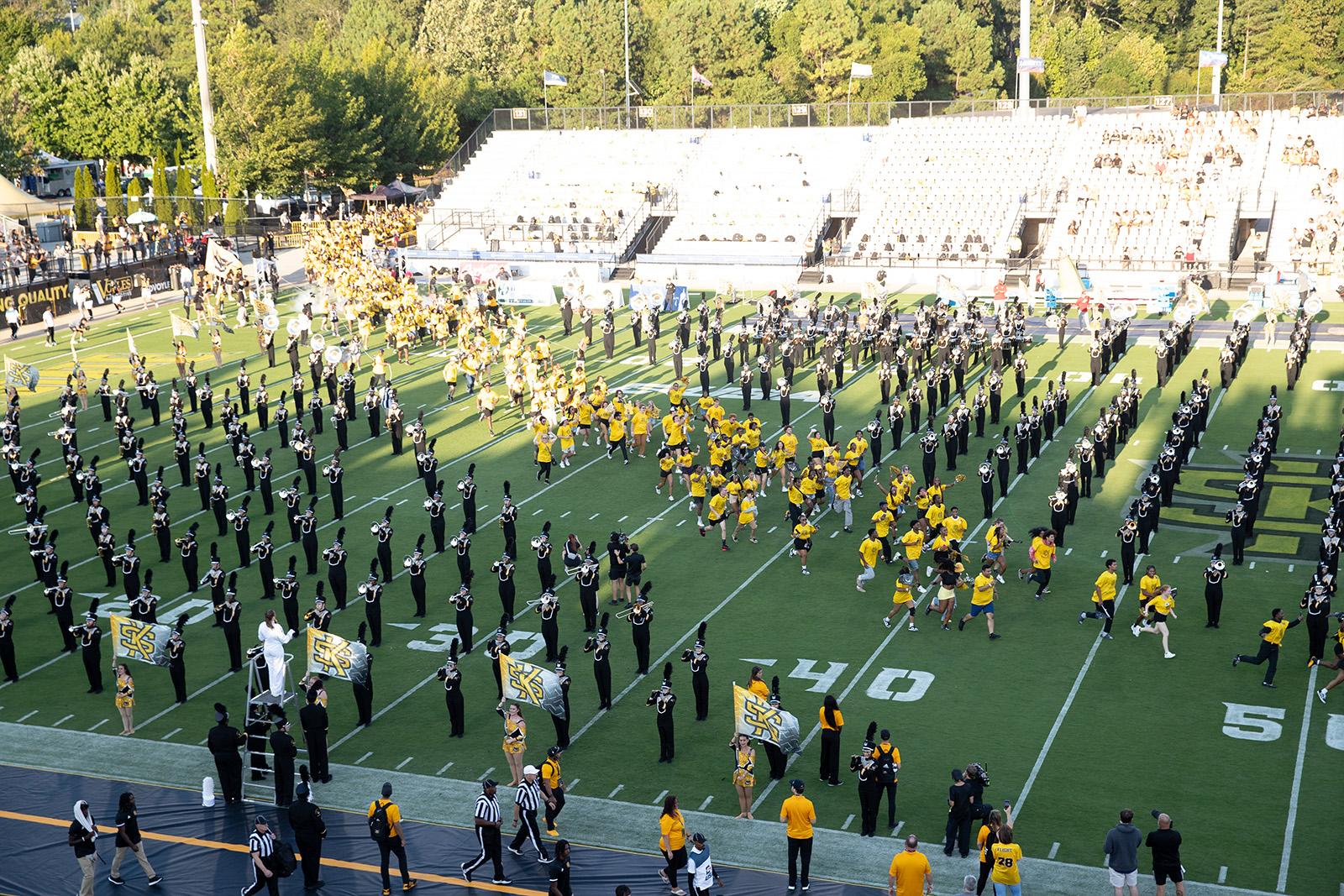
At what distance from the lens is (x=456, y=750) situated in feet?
50.5

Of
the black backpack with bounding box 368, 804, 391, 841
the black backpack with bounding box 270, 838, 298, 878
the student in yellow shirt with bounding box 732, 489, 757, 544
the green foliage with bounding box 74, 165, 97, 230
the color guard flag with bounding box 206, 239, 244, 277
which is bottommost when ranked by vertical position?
the black backpack with bounding box 270, 838, 298, 878

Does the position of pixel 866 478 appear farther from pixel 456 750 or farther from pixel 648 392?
pixel 456 750

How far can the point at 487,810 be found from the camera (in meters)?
12.6

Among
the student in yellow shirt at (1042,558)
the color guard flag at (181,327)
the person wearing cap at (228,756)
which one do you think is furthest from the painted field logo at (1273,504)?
the color guard flag at (181,327)

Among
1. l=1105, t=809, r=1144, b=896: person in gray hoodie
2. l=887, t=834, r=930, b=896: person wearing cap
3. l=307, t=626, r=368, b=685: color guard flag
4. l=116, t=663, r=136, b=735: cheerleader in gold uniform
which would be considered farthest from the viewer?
l=116, t=663, r=136, b=735: cheerleader in gold uniform

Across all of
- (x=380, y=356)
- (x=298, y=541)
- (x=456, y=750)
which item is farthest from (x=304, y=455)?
(x=456, y=750)

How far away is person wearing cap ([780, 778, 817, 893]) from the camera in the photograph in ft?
39.8

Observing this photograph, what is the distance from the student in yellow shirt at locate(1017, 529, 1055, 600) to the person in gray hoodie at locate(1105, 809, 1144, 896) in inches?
292

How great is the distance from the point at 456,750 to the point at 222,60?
46524 mm

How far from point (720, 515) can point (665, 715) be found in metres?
6.43

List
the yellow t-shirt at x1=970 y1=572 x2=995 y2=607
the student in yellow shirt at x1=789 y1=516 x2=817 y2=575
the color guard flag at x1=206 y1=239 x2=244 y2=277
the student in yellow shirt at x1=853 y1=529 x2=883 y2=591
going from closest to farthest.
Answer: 1. the yellow t-shirt at x1=970 y1=572 x2=995 y2=607
2. the student in yellow shirt at x1=853 y1=529 x2=883 y2=591
3. the student in yellow shirt at x1=789 y1=516 x2=817 y2=575
4. the color guard flag at x1=206 y1=239 x2=244 y2=277

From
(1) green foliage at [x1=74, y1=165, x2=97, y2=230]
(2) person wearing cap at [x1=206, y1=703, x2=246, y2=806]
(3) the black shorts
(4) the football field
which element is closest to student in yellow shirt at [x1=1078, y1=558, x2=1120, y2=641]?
(4) the football field

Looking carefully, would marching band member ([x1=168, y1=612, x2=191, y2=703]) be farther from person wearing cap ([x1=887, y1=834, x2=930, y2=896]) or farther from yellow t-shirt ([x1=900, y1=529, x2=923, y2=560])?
yellow t-shirt ([x1=900, y1=529, x2=923, y2=560])

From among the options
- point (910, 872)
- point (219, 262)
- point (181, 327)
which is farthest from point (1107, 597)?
point (219, 262)
